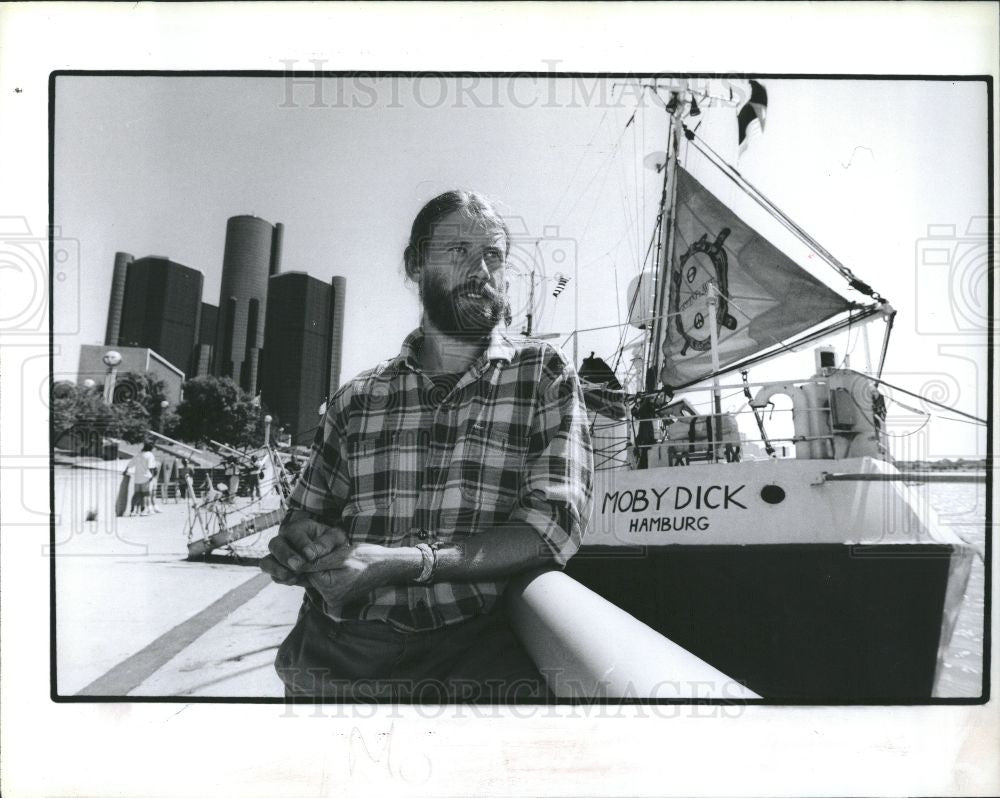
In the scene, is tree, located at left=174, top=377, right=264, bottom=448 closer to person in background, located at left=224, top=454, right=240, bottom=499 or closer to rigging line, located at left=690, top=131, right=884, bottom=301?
person in background, located at left=224, top=454, right=240, bottom=499

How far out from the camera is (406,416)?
67.1 inches

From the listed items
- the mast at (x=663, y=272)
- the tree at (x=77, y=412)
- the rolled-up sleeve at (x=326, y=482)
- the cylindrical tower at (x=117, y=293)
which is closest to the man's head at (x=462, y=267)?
the rolled-up sleeve at (x=326, y=482)

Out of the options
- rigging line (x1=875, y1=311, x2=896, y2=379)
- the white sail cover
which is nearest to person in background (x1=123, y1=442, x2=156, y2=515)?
the white sail cover

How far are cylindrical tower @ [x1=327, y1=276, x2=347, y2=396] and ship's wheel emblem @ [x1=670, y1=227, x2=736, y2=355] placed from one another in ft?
4.29

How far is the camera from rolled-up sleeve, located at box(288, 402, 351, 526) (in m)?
1.70

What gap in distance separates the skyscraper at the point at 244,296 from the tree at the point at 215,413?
0.04m

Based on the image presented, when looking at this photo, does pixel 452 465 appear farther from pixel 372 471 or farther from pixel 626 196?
pixel 626 196

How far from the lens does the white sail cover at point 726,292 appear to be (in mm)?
2584

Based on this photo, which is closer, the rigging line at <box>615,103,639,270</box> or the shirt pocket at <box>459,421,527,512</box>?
the shirt pocket at <box>459,421,527,512</box>

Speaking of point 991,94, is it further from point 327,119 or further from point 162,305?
point 162,305

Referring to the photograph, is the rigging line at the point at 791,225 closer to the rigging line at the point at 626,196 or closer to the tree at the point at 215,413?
the rigging line at the point at 626,196

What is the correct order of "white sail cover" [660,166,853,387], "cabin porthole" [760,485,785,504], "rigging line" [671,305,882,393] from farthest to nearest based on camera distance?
"cabin porthole" [760,485,785,504] → "rigging line" [671,305,882,393] → "white sail cover" [660,166,853,387]

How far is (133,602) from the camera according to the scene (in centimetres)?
212

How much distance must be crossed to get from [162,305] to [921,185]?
226 centimetres
